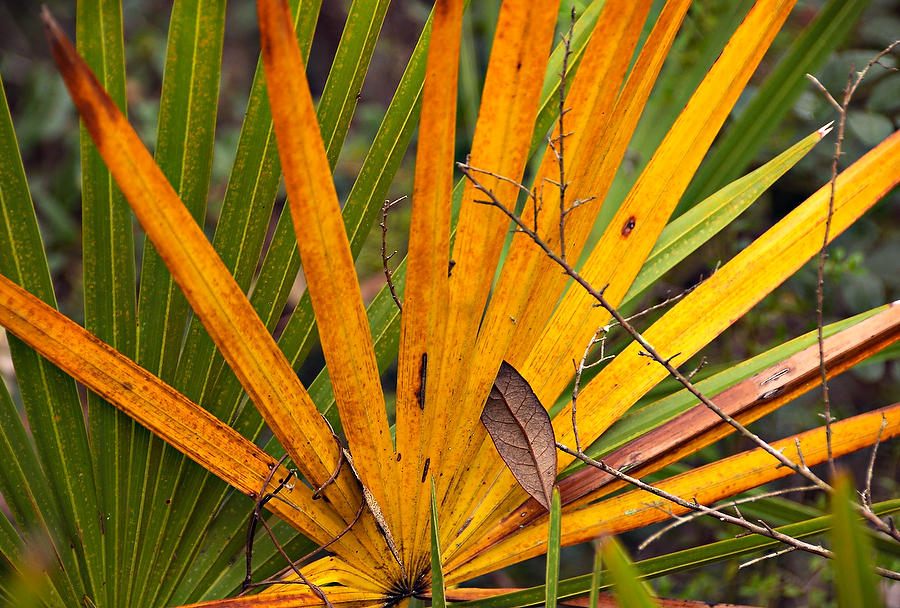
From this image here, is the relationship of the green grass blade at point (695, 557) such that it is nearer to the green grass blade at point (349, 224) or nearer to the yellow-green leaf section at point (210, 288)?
the yellow-green leaf section at point (210, 288)

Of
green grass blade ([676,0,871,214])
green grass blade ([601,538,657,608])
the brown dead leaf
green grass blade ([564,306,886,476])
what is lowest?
green grass blade ([601,538,657,608])

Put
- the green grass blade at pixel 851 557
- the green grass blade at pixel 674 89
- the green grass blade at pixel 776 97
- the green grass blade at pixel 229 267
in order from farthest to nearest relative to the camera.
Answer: the green grass blade at pixel 674 89 → the green grass blade at pixel 776 97 → the green grass blade at pixel 229 267 → the green grass blade at pixel 851 557

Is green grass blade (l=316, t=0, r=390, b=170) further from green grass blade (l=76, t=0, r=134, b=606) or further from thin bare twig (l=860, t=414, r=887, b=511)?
thin bare twig (l=860, t=414, r=887, b=511)

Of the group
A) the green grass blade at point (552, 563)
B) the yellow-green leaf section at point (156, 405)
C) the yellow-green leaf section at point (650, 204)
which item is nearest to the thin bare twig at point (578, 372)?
the yellow-green leaf section at point (650, 204)

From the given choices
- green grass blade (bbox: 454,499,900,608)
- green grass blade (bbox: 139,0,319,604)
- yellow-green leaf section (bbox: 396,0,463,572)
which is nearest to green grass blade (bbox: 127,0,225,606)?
green grass blade (bbox: 139,0,319,604)

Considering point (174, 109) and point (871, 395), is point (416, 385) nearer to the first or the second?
point (174, 109)

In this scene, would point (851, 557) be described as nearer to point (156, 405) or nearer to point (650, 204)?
point (650, 204)

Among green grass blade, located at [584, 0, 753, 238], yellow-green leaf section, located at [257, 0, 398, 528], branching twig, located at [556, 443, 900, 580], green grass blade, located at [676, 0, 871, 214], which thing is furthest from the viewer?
green grass blade, located at [584, 0, 753, 238]
